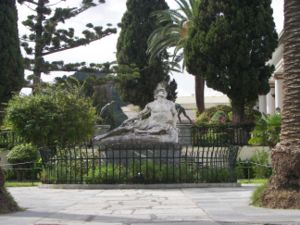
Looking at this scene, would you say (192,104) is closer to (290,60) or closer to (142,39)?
(142,39)

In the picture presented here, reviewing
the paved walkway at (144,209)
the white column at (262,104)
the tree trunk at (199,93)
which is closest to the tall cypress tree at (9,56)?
the tree trunk at (199,93)

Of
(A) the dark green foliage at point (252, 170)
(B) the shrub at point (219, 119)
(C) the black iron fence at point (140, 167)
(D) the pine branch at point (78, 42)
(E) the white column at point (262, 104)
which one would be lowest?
(A) the dark green foliage at point (252, 170)

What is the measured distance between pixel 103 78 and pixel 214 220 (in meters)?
29.5

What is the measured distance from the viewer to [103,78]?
125 feet

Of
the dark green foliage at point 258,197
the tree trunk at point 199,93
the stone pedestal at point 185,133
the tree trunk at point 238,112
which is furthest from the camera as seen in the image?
the tree trunk at point 199,93

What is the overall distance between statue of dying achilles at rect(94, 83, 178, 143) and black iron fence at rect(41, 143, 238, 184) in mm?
775

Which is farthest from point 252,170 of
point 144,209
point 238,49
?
point 144,209

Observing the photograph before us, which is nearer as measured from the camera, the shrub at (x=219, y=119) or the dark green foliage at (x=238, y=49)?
the dark green foliage at (x=238, y=49)

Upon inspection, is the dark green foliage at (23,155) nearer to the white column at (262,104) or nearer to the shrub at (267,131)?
the shrub at (267,131)

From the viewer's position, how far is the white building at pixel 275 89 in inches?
1438

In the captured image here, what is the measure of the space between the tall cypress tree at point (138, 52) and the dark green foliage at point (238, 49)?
36.1 feet

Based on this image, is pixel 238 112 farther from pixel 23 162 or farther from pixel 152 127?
pixel 152 127

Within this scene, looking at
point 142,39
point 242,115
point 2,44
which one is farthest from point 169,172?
point 142,39

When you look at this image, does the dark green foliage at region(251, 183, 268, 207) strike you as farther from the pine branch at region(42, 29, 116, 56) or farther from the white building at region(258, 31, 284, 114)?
the pine branch at region(42, 29, 116, 56)
